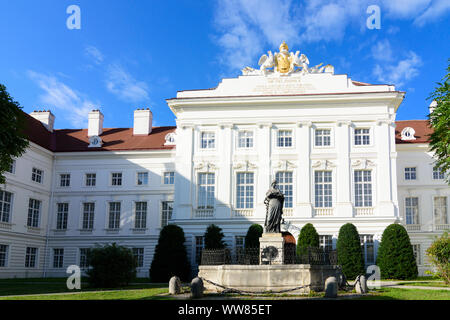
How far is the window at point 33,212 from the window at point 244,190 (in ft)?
51.4

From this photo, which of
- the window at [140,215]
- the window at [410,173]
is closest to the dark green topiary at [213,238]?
the window at [140,215]

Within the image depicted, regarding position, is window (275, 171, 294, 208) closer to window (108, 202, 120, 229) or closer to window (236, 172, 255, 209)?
window (236, 172, 255, 209)

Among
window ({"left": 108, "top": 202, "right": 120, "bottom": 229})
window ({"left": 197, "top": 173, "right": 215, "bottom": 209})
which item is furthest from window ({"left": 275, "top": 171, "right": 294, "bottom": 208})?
window ({"left": 108, "top": 202, "right": 120, "bottom": 229})

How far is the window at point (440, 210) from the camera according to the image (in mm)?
36562

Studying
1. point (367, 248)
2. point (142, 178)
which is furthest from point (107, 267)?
point (367, 248)

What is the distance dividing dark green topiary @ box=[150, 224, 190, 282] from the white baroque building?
2.29m

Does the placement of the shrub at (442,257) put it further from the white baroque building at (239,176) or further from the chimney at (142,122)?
the chimney at (142,122)

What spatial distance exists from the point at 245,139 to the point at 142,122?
11.3 metres

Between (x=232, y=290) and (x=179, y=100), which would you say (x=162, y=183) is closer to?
(x=179, y=100)

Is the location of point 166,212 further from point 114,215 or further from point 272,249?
point 272,249

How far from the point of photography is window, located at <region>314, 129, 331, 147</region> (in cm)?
3422

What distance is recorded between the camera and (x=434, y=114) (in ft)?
76.8
